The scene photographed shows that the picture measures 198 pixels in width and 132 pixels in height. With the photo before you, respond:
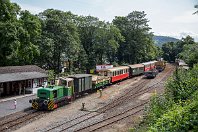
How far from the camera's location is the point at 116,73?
44.3m

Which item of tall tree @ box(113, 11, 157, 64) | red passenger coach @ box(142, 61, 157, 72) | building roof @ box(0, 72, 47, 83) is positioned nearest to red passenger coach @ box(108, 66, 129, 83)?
building roof @ box(0, 72, 47, 83)

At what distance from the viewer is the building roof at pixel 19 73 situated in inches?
1247

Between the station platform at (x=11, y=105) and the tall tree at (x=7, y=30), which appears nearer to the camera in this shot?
the station platform at (x=11, y=105)

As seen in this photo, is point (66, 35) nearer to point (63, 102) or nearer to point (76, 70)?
point (76, 70)

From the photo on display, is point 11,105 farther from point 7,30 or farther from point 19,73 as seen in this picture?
point 7,30

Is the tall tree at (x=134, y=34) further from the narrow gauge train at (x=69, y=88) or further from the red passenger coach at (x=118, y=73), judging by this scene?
the narrow gauge train at (x=69, y=88)

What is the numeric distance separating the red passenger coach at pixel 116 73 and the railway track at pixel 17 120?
1791 cm

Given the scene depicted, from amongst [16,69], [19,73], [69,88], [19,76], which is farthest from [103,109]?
[16,69]

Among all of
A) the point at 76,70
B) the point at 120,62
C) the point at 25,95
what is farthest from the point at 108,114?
the point at 120,62

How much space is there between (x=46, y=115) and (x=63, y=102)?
12.4ft

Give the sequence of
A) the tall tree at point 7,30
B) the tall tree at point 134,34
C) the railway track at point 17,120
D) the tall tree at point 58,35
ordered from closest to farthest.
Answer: the railway track at point 17,120
the tall tree at point 7,30
the tall tree at point 58,35
the tall tree at point 134,34

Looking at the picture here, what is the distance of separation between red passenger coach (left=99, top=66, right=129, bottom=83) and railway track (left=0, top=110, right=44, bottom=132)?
17.9 m

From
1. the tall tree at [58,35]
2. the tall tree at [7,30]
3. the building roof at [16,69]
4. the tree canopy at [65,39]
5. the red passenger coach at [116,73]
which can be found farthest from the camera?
the tall tree at [58,35]

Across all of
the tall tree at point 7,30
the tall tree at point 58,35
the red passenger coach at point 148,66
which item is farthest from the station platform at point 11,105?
the red passenger coach at point 148,66
